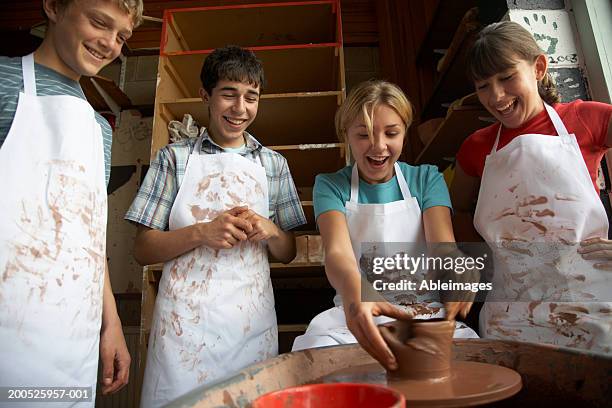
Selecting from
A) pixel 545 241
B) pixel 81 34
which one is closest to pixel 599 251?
pixel 545 241

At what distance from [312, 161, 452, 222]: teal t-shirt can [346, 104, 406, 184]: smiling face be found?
0.06m

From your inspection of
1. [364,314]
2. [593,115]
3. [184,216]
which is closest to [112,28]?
[184,216]

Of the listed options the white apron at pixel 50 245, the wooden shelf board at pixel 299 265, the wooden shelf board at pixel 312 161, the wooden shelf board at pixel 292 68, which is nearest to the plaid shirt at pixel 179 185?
the white apron at pixel 50 245

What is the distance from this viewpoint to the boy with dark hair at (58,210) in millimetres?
882

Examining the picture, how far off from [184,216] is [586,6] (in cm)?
162

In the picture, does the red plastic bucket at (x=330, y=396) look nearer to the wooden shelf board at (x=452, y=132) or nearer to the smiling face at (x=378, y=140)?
the smiling face at (x=378, y=140)

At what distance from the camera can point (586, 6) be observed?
1612mm

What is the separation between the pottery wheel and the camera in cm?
65

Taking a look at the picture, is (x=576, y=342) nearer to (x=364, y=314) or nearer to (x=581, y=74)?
(x=364, y=314)

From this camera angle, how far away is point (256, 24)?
3.07m

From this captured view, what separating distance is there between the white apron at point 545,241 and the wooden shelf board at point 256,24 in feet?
6.64

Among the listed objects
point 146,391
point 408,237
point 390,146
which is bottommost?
point 146,391

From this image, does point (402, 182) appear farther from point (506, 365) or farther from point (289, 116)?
point (289, 116)

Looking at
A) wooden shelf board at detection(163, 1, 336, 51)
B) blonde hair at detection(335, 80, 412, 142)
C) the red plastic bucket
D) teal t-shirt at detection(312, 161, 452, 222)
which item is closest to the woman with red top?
teal t-shirt at detection(312, 161, 452, 222)
